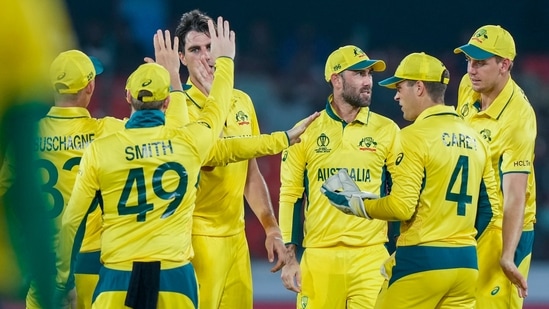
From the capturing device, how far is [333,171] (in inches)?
258

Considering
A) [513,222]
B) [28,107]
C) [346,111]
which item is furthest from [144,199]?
[28,107]

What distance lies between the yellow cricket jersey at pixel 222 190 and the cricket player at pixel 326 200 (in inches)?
18.2

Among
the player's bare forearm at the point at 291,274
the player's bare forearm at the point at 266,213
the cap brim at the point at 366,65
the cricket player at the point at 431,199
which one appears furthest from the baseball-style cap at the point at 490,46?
the player's bare forearm at the point at 291,274

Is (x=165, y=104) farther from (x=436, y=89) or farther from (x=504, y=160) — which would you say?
(x=504, y=160)

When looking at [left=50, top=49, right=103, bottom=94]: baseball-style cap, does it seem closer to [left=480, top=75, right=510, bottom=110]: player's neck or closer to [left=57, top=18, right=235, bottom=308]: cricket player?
[left=57, top=18, right=235, bottom=308]: cricket player

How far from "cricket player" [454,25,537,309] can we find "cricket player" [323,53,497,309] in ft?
1.06

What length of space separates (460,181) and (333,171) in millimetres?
1068

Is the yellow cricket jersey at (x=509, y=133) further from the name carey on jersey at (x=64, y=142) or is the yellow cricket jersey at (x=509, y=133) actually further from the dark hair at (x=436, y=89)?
the name carey on jersey at (x=64, y=142)

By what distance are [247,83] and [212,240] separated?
8926 millimetres

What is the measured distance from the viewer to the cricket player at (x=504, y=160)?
6195 mm

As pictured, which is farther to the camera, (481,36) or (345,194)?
(481,36)

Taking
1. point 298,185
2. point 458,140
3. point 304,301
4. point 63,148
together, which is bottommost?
point 304,301

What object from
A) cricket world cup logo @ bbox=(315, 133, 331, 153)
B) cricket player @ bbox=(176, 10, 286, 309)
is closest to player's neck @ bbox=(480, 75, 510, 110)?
cricket world cup logo @ bbox=(315, 133, 331, 153)

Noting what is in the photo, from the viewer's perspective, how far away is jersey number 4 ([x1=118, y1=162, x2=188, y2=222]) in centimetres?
525
